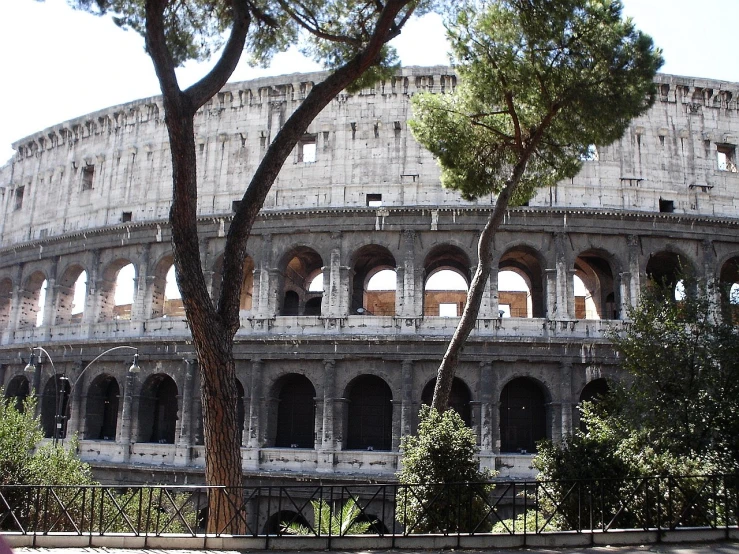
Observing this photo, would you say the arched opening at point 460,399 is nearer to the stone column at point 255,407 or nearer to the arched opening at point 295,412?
the arched opening at point 295,412

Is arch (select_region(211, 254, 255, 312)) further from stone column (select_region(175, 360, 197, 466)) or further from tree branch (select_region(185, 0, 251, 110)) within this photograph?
tree branch (select_region(185, 0, 251, 110))

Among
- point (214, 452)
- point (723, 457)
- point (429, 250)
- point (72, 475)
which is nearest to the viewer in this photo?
point (214, 452)

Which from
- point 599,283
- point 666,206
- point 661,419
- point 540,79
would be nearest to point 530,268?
point 599,283

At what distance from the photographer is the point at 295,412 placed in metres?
19.4

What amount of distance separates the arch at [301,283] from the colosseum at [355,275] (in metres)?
0.07

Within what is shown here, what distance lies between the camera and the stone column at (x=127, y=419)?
19.2 metres

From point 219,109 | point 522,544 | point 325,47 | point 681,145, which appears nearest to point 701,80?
point 681,145

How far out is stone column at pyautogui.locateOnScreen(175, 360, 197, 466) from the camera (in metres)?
18.5

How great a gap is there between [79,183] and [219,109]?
5488 millimetres

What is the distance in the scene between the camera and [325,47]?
1244 cm

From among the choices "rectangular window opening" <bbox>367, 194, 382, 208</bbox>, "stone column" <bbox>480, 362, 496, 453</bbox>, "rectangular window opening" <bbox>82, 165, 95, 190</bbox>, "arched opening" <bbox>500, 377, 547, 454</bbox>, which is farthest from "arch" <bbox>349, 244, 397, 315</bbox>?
"rectangular window opening" <bbox>82, 165, 95, 190</bbox>

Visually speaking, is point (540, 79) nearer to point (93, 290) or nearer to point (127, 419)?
point (127, 419)

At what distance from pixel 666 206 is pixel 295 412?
11.6 meters

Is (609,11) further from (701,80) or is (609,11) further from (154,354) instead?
(154,354)
